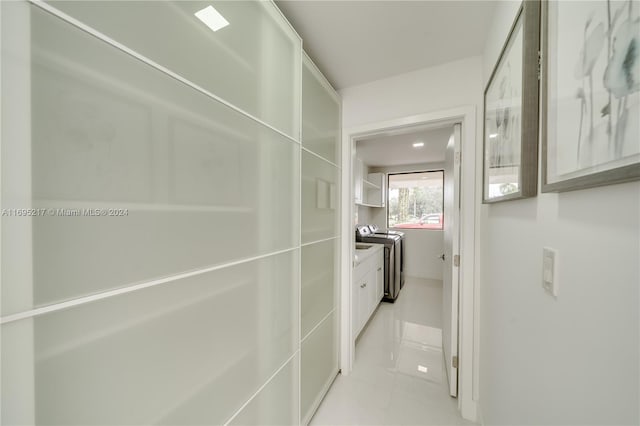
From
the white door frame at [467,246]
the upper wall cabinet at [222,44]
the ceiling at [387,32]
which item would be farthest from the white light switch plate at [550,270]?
the ceiling at [387,32]

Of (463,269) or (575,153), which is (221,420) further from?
(463,269)

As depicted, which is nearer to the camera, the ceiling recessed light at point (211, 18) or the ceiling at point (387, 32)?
the ceiling recessed light at point (211, 18)

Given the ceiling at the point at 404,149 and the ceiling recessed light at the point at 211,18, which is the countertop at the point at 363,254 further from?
the ceiling recessed light at the point at 211,18

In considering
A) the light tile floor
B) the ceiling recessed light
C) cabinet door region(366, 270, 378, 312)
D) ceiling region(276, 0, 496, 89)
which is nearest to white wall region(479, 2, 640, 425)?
ceiling region(276, 0, 496, 89)

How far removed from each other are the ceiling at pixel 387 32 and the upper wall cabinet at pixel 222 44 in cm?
21

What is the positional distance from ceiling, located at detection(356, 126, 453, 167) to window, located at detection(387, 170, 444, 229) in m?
0.39

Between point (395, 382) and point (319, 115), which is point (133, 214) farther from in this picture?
point (395, 382)

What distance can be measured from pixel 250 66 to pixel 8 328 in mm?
1096

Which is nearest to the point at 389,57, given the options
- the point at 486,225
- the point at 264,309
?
the point at 486,225

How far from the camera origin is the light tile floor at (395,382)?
156cm

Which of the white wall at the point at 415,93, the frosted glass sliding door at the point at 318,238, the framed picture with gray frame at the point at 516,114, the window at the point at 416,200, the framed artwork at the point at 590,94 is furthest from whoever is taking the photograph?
the window at the point at 416,200

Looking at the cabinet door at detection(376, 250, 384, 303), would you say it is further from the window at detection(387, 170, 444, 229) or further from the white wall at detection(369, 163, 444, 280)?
the window at detection(387, 170, 444, 229)

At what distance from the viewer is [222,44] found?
0.87 meters

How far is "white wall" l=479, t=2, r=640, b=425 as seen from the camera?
1.40ft
